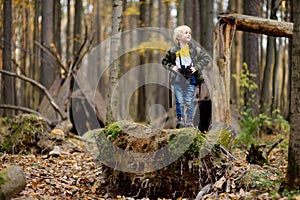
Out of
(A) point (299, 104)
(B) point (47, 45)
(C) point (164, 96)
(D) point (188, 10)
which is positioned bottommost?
(C) point (164, 96)

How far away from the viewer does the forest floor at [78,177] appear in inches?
226

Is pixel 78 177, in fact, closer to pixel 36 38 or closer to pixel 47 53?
pixel 47 53

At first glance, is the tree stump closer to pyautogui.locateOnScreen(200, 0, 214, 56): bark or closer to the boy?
the boy

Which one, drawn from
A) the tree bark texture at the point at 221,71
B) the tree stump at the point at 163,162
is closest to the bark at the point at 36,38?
the tree bark texture at the point at 221,71

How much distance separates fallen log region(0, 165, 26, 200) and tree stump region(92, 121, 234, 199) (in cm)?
185

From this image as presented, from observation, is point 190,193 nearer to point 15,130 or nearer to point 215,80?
point 215,80

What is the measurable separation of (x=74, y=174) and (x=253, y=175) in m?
3.28

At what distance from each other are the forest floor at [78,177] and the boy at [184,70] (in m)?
1.28

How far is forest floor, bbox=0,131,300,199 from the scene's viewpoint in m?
5.74

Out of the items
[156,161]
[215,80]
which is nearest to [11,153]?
[156,161]

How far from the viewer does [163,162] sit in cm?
636

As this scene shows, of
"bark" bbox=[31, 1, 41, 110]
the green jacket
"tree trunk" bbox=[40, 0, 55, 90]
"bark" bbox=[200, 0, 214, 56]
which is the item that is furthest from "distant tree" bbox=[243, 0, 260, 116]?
"bark" bbox=[31, 1, 41, 110]

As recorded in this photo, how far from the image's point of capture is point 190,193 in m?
6.35

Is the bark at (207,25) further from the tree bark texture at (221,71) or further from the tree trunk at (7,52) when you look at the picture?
the tree trunk at (7,52)
